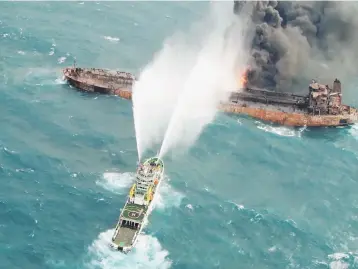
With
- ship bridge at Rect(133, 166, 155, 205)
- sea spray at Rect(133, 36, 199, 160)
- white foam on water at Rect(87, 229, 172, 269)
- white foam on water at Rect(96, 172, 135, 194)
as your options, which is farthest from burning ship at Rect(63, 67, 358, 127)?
white foam on water at Rect(87, 229, 172, 269)

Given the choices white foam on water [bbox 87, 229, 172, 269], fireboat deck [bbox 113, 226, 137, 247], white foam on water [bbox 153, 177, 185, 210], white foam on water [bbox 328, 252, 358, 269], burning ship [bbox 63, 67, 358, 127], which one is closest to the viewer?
white foam on water [bbox 87, 229, 172, 269]

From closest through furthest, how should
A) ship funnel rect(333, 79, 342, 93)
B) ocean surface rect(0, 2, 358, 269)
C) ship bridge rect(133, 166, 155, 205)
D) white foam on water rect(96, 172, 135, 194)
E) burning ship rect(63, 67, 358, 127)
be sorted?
ocean surface rect(0, 2, 358, 269) < ship bridge rect(133, 166, 155, 205) < white foam on water rect(96, 172, 135, 194) < burning ship rect(63, 67, 358, 127) < ship funnel rect(333, 79, 342, 93)

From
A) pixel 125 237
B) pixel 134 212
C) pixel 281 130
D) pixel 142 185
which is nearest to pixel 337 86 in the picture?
pixel 281 130

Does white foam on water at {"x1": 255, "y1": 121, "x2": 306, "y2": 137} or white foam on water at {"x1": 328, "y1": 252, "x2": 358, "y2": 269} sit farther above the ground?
white foam on water at {"x1": 255, "y1": 121, "x2": 306, "y2": 137}

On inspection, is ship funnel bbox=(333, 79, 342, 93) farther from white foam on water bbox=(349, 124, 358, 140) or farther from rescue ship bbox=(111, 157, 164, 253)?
rescue ship bbox=(111, 157, 164, 253)

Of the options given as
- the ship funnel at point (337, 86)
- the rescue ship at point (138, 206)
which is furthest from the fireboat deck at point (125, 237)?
the ship funnel at point (337, 86)

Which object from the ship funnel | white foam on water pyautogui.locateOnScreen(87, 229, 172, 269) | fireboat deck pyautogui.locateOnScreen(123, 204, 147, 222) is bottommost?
white foam on water pyautogui.locateOnScreen(87, 229, 172, 269)
